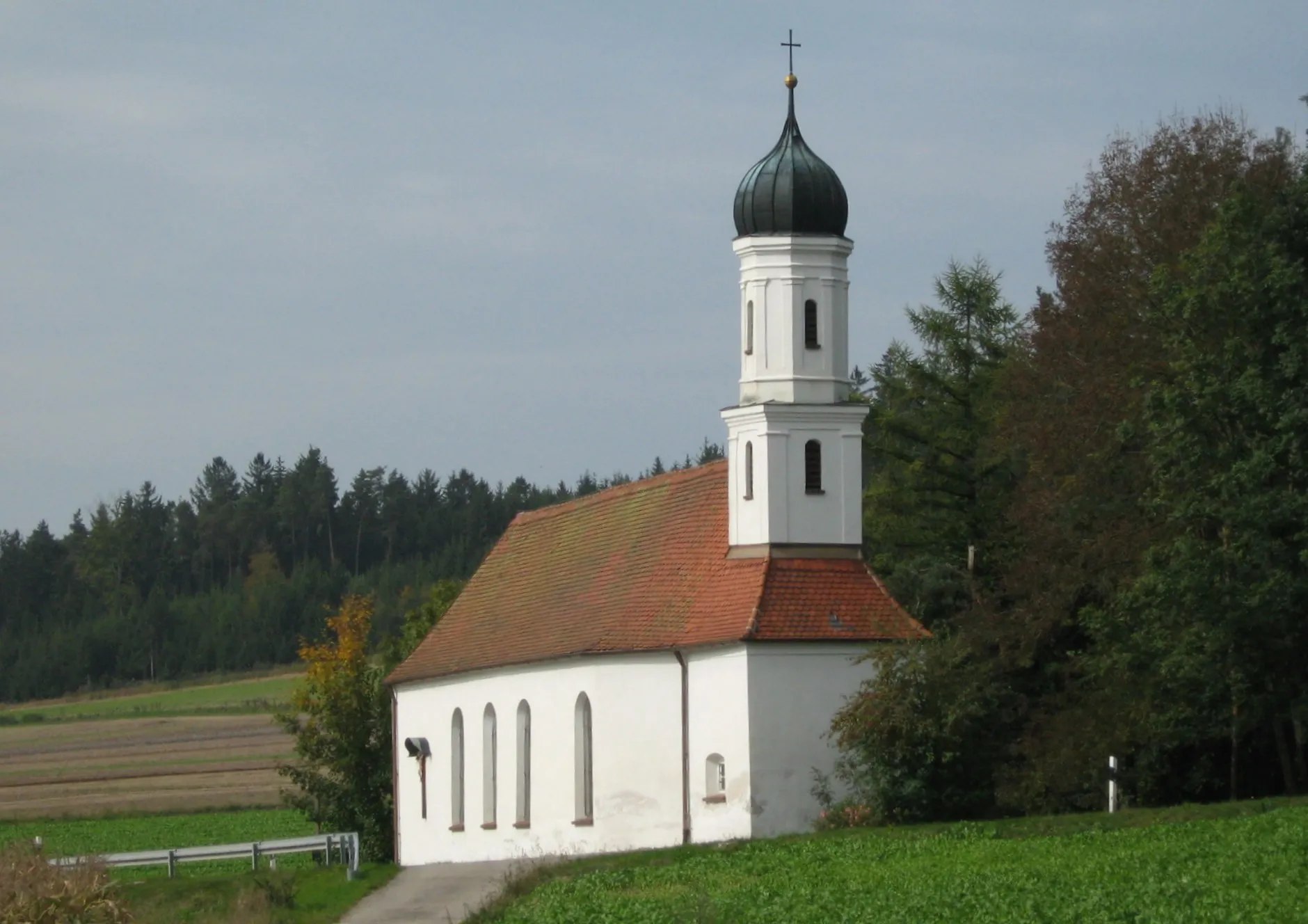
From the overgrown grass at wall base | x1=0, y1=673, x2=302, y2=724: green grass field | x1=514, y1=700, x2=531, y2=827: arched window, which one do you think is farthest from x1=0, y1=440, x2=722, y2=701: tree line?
x1=514, y1=700, x2=531, y2=827: arched window

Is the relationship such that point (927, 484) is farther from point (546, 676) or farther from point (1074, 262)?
point (546, 676)

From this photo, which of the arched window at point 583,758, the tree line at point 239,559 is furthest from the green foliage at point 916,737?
the tree line at point 239,559

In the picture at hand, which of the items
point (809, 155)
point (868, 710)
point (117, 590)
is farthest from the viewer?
point (117, 590)

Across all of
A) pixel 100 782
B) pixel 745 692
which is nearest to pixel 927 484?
pixel 745 692

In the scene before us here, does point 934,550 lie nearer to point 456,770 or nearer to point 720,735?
point 456,770

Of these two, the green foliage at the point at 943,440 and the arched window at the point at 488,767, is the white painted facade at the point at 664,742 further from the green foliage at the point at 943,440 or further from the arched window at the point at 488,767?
the green foliage at the point at 943,440

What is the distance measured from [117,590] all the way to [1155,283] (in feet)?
426

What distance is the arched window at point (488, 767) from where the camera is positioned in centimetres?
4662

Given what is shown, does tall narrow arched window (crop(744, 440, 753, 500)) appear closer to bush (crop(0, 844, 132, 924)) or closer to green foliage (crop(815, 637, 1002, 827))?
green foliage (crop(815, 637, 1002, 827))

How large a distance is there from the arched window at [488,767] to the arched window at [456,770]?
1.84 metres

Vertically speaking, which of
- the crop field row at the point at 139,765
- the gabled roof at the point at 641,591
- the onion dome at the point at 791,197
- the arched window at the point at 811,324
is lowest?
the crop field row at the point at 139,765

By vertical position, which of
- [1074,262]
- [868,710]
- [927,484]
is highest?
[1074,262]

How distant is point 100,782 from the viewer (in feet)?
258

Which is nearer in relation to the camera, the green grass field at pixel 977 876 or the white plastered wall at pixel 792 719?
the green grass field at pixel 977 876
